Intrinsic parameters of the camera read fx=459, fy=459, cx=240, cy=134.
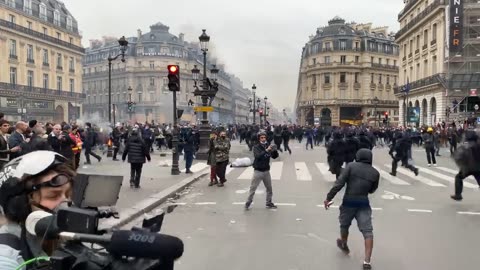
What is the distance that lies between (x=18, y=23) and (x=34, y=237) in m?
51.3

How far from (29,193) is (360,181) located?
183 inches

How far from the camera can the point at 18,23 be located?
153 ft

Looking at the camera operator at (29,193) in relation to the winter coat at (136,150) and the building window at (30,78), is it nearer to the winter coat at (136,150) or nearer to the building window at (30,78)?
the winter coat at (136,150)

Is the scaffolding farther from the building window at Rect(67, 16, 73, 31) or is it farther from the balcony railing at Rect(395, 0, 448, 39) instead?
the building window at Rect(67, 16, 73, 31)

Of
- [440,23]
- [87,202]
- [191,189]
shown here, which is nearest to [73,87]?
[440,23]

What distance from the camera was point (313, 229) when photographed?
7379 millimetres

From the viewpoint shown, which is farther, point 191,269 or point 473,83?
point 473,83

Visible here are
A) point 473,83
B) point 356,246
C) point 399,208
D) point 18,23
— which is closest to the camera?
point 356,246

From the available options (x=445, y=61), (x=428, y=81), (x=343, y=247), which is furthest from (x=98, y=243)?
(x=428, y=81)

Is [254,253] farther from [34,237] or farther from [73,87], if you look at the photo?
[73,87]

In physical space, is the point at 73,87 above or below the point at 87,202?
above

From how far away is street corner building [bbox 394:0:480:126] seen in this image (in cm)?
3762

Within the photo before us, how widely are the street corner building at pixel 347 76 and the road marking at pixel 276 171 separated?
205 feet

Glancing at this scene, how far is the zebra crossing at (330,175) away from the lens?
44.0 feet
